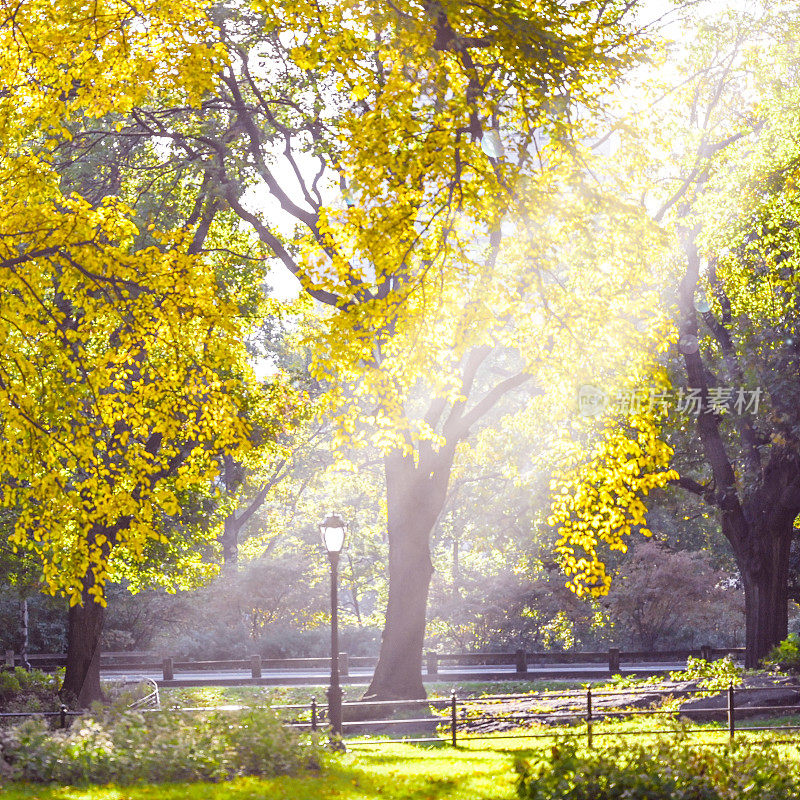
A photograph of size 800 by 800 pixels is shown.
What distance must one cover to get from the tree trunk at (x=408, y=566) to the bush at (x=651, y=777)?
32.6 feet

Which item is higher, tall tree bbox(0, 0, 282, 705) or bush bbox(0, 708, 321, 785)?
tall tree bbox(0, 0, 282, 705)

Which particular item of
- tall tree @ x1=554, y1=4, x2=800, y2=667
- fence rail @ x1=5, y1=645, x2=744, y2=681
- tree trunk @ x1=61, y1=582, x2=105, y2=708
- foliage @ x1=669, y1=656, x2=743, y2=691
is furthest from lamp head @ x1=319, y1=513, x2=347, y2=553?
fence rail @ x1=5, y1=645, x2=744, y2=681

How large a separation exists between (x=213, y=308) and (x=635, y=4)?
388 inches

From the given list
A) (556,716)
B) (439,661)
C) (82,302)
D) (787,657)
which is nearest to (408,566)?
(556,716)

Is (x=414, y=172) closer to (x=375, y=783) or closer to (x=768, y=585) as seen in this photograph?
(x=375, y=783)

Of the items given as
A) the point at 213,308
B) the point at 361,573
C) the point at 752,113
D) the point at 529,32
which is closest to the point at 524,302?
the point at 213,308

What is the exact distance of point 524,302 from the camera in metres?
16.1

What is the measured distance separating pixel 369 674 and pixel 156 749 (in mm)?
24053

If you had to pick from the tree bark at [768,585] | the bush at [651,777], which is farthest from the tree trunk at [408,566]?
the bush at [651,777]

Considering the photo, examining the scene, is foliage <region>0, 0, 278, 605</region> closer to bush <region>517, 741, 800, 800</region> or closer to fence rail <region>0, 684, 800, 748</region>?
fence rail <region>0, 684, 800, 748</region>

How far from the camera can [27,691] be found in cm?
2414

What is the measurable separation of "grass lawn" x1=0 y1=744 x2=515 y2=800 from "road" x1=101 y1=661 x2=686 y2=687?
63.7ft

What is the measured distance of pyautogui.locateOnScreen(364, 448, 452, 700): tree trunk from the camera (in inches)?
793

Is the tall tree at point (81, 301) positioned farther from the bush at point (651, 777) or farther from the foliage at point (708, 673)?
the foliage at point (708, 673)
